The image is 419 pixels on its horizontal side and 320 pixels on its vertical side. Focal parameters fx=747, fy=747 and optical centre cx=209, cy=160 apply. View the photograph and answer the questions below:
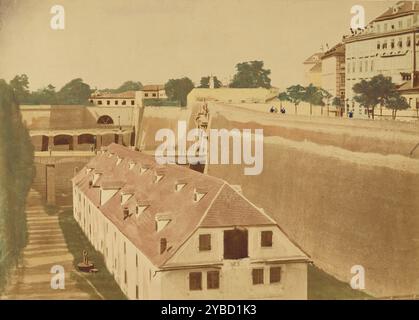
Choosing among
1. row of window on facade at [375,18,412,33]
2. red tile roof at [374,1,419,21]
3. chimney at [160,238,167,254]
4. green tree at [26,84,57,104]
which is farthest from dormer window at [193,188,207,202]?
red tile roof at [374,1,419,21]

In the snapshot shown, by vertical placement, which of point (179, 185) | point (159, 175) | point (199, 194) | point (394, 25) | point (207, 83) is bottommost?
point (199, 194)

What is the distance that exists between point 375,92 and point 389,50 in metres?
0.73

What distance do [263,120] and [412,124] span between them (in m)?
2.45

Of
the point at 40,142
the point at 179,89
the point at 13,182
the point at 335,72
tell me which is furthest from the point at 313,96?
the point at 13,182

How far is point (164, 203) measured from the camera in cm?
1168

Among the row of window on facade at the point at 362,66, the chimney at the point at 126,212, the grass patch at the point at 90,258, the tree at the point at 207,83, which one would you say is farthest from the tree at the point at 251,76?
the grass patch at the point at 90,258

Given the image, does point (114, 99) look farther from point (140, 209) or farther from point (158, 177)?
point (140, 209)

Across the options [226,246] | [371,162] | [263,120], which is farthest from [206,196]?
[371,162]

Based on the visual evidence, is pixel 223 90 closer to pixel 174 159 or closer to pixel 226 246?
pixel 174 159

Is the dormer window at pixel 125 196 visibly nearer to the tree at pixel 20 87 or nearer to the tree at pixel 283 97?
the tree at pixel 20 87

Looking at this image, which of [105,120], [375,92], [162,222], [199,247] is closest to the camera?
[199,247]

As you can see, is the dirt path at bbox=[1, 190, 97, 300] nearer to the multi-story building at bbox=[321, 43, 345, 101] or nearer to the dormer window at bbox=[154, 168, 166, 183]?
the dormer window at bbox=[154, 168, 166, 183]

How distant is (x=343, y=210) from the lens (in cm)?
1176

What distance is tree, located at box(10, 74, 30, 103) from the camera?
1191cm
